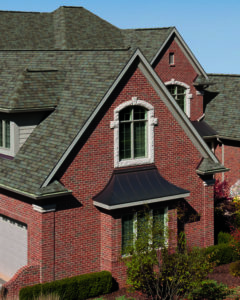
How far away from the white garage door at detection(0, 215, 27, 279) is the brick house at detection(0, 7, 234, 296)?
0.14 ft

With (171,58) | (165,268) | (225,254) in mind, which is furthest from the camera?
(171,58)

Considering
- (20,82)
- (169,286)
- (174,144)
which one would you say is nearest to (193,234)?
(174,144)

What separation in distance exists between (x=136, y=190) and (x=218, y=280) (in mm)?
5052

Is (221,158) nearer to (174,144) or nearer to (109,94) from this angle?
(174,144)

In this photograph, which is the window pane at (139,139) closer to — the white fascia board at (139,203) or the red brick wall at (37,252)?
the white fascia board at (139,203)

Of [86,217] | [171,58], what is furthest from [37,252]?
[171,58]

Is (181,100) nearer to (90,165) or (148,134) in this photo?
(148,134)

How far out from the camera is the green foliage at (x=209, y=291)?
2189 cm

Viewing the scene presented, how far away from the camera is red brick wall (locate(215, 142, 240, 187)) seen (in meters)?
36.4

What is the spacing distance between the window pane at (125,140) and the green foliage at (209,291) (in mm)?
5940

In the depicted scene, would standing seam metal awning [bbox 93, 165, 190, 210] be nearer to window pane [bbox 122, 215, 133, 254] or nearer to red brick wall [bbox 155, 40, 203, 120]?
window pane [bbox 122, 215, 133, 254]

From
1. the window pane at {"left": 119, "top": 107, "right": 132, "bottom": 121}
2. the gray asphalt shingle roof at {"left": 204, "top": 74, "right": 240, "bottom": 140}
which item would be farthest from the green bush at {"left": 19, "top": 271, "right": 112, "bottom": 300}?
the gray asphalt shingle roof at {"left": 204, "top": 74, "right": 240, "bottom": 140}

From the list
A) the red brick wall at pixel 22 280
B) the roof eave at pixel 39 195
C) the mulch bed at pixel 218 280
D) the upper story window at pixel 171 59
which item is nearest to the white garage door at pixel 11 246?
the red brick wall at pixel 22 280

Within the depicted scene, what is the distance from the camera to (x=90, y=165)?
2320 cm
